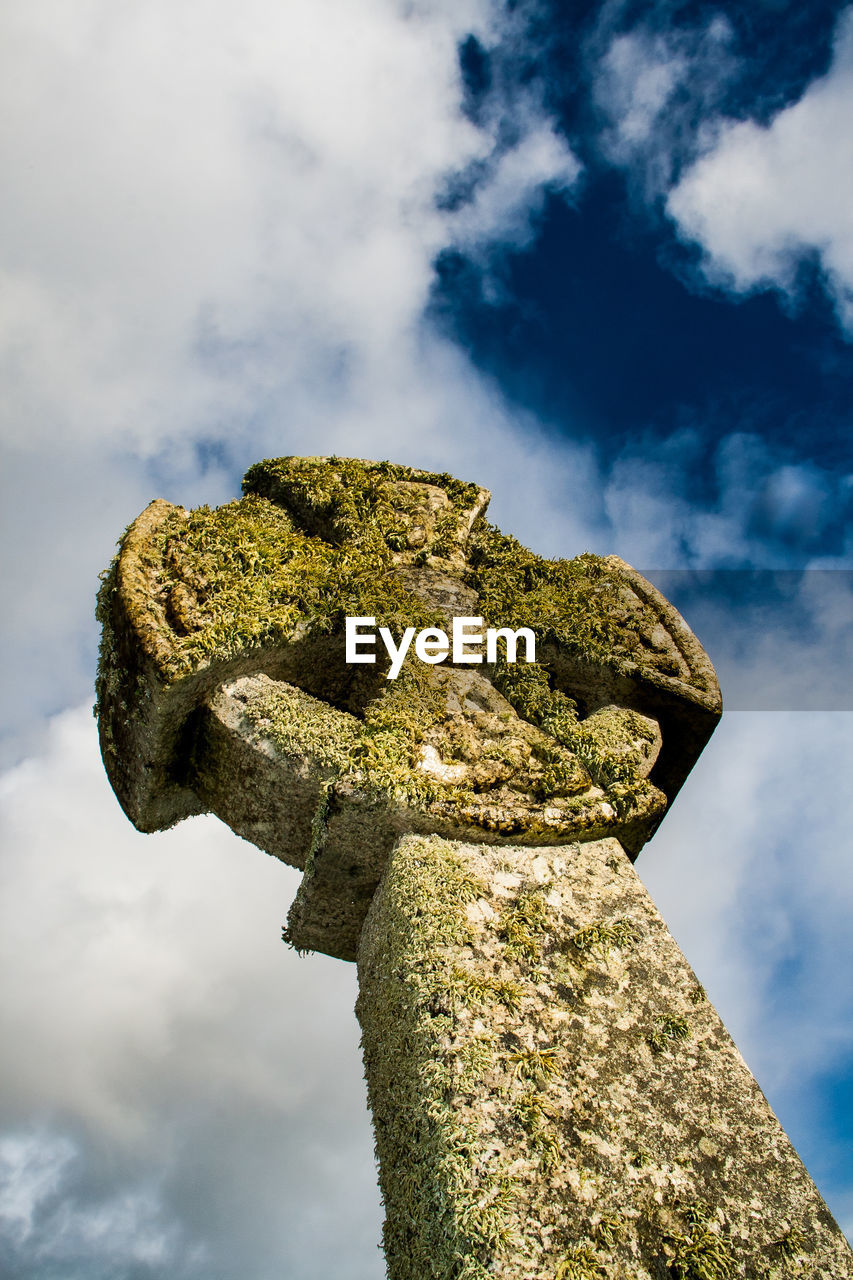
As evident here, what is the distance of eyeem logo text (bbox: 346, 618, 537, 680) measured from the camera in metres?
4.03

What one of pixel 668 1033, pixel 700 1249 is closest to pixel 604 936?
pixel 668 1033

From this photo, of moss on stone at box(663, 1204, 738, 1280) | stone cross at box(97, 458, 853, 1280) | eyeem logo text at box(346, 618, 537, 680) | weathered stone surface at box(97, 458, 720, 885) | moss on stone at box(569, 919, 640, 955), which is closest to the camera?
moss on stone at box(663, 1204, 738, 1280)

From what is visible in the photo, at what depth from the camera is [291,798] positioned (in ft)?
11.8

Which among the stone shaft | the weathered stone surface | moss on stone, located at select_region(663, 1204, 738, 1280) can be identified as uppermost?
the weathered stone surface

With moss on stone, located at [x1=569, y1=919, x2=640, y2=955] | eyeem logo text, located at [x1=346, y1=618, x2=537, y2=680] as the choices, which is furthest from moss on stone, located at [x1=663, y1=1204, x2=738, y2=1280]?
eyeem logo text, located at [x1=346, y1=618, x2=537, y2=680]

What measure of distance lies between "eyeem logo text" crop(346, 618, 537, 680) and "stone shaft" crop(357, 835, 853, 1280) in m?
1.11

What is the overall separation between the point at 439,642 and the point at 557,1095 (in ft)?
7.46

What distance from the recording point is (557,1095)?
8.36 feet

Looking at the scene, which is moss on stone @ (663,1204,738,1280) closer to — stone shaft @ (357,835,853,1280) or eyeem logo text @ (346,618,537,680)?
stone shaft @ (357,835,853,1280)

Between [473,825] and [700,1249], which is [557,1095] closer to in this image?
[700,1249]

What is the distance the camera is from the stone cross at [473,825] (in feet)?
7.68

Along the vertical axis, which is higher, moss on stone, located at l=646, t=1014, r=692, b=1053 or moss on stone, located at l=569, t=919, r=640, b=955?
moss on stone, located at l=569, t=919, r=640, b=955

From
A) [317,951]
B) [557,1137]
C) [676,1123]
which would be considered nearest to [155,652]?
[317,951]

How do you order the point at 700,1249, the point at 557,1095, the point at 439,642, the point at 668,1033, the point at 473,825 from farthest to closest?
the point at 439,642 → the point at 473,825 → the point at 668,1033 → the point at 557,1095 → the point at 700,1249
